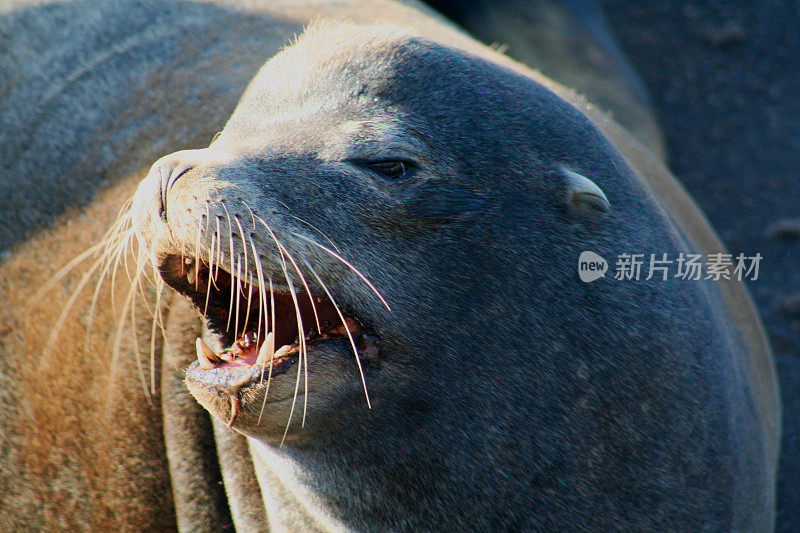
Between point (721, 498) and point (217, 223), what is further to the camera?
point (721, 498)

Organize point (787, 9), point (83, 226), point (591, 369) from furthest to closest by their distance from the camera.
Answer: point (787, 9) < point (83, 226) < point (591, 369)

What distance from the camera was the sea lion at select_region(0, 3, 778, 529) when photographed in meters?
2.11

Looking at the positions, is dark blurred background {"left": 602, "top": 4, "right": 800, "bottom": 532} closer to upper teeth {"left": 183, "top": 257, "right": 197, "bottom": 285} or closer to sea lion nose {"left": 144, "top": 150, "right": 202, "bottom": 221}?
upper teeth {"left": 183, "top": 257, "right": 197, "bottom": 285}

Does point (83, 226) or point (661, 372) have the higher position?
point (83, 226)

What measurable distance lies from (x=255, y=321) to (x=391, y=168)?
589 mm

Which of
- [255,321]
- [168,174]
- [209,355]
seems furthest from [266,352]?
[168,174]

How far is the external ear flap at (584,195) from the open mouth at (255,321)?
0.71 m

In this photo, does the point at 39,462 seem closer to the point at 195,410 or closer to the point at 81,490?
the point at 81,490

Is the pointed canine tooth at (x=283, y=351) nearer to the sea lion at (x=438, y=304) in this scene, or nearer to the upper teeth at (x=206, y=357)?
the sea lion at (x=438, y=304)

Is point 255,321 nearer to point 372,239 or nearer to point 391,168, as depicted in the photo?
point 372,239

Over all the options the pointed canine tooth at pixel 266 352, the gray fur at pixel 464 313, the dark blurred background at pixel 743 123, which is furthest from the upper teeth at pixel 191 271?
the dark blurred background at pixel 743 123

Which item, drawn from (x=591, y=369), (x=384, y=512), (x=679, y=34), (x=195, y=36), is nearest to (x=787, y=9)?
(x=679, y=34)

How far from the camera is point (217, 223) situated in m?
2.00

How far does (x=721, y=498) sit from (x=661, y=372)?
52 centimetres
